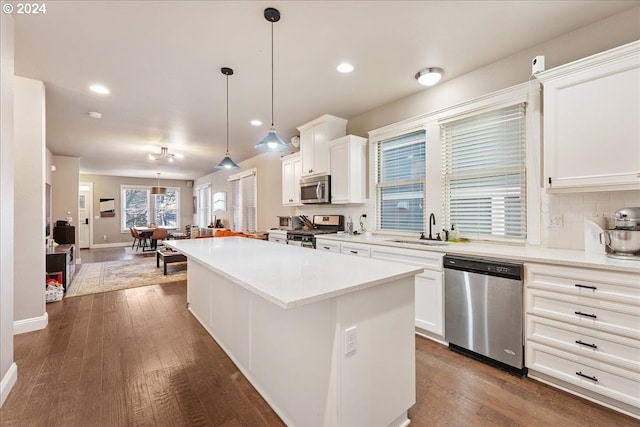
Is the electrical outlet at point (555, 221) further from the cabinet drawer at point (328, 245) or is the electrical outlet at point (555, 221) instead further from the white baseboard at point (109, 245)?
the white baseboard at point (109, 245)

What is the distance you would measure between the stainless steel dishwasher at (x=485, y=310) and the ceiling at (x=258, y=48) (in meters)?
1.91

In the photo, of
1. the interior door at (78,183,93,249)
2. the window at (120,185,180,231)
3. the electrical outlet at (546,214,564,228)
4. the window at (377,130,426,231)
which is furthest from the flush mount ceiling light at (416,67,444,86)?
the interior door at (78,183,93,249)

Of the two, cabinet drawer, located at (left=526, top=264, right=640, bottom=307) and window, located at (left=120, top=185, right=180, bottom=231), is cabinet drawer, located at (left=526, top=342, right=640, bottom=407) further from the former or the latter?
window, located at (left=120, top=185, right=180, bottom=231)

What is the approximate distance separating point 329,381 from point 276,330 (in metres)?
0.51

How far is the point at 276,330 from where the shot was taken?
174 cm

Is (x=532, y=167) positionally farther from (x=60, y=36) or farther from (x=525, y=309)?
(x=60, y=36)

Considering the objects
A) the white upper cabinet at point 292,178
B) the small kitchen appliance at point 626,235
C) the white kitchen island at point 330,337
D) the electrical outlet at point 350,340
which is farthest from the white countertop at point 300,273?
the white upper cabinet at point 292,178

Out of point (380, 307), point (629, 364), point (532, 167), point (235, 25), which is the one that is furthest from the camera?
point (532, 167)

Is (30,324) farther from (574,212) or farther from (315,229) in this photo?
(574,212)

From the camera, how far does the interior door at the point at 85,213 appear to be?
9992mm

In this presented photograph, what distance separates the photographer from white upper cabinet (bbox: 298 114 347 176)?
4.26 metres

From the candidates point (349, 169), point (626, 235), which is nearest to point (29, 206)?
point (349, 169)

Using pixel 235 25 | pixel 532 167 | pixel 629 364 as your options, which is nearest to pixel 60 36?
pixel 235 25

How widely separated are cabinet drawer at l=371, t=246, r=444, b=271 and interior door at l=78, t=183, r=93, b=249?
11293 mm
